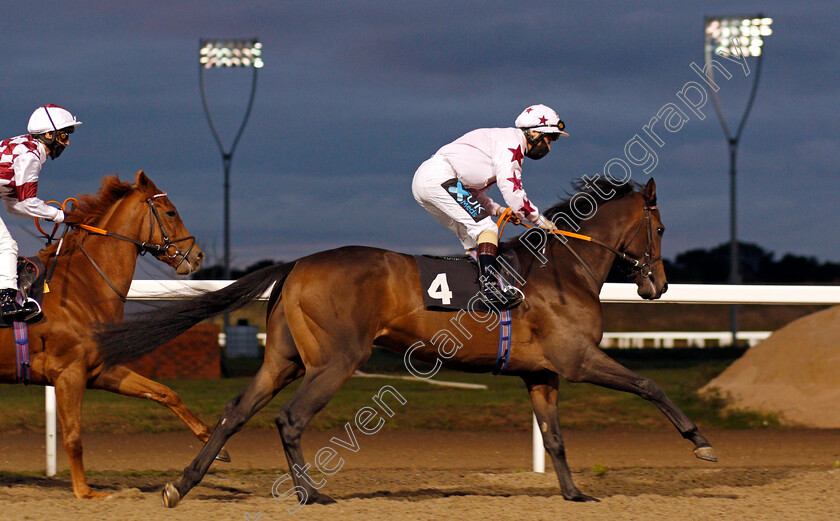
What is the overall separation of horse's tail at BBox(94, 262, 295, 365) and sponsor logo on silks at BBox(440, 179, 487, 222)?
0.94 metres

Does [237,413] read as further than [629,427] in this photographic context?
No

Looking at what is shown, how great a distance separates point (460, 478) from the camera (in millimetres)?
5602

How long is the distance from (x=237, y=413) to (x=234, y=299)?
0.62 metres

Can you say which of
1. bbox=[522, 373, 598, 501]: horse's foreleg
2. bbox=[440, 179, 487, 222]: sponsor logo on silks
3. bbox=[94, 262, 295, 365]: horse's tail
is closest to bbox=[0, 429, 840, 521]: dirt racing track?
bbox=[522, 373, 598, 501]: horse's foreleg

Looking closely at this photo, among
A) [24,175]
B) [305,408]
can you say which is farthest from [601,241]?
[24,175]

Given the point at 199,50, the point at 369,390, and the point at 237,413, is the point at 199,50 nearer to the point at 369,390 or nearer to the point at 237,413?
the point at 369,390

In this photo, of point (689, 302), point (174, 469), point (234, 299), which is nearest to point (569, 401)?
point (689, 302)

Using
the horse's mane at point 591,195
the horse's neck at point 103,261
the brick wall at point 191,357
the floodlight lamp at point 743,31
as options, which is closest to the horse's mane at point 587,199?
the horse's mane at point 591,195

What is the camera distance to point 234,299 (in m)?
4.95

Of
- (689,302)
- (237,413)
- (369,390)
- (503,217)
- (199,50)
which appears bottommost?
(369,390)

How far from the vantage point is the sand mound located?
27.1 ft

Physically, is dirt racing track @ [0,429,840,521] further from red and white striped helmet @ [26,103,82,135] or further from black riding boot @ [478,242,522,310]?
red and white striped helmet @ [26,103,82,135]

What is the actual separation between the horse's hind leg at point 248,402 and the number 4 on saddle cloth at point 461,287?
0.77m

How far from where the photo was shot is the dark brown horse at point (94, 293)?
4.79m
